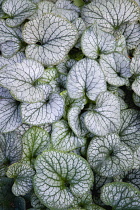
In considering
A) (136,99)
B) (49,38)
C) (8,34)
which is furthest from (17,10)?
(136,99)

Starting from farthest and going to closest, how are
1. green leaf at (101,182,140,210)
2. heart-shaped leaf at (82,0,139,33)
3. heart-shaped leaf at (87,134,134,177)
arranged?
heart-shaped leaf at (82,0,139,33)
heart-shaped leaf at (87,134,134,177)
green leaf at (101,182,140,210)

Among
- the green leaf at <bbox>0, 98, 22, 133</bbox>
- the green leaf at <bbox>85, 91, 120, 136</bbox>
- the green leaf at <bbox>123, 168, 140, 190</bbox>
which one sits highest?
the green leaf at <bbox>85, 91, 120, 136</bbox>

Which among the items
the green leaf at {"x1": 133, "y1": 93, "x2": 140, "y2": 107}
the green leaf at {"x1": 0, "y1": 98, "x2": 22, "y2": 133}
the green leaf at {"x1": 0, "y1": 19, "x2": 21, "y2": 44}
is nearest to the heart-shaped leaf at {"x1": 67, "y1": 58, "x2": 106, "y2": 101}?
the green leaf at {"x1": 133, "y1": 93, "x2": 140, "y2": 107}

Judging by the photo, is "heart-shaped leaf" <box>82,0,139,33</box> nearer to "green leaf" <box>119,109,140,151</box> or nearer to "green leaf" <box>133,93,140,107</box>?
"green leaf" <box>133,93,140,107</box>

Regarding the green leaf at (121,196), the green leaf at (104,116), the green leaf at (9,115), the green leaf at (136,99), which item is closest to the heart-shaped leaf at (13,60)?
the green leaf at (9,115)

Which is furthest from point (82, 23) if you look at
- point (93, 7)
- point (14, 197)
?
point (14, 197)

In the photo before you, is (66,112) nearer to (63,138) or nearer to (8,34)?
(63,138)

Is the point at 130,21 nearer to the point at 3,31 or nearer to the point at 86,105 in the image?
the point at 86,105
